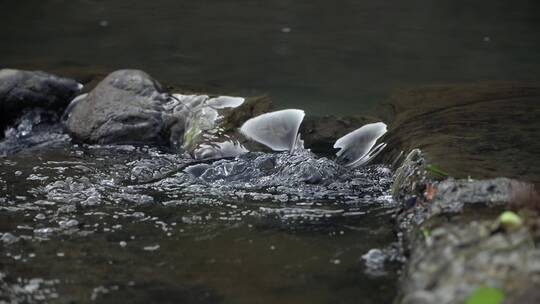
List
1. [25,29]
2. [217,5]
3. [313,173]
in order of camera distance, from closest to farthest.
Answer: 1. [313,173]
2. [25,29]
3. [217,5]

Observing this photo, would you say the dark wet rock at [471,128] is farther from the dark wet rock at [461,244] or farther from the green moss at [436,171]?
the dark wet rock at [461,244]

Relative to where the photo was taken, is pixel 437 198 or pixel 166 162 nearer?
pixel 437 198

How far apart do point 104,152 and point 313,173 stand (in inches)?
61.3

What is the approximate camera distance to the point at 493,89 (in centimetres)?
562

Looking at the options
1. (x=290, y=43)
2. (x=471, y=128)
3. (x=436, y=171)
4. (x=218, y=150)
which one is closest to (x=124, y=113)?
(x=218, y=150)

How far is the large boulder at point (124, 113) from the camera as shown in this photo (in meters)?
5.34

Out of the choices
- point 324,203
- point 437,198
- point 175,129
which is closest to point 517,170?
point 437,198

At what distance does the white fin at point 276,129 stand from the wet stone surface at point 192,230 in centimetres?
28

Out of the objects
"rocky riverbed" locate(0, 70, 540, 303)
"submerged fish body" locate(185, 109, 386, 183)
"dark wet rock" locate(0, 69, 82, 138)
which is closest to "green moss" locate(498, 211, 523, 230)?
"rocky riverbed" locate(0, 70, 540, 303)

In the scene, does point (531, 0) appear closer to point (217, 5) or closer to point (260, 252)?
point (217, 5)

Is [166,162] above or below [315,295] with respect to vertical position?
below

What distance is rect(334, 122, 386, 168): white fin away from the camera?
15.9 feet

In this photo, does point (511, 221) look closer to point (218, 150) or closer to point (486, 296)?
point (486, 296)

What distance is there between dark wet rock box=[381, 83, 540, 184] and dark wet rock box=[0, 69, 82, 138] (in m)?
2.56
